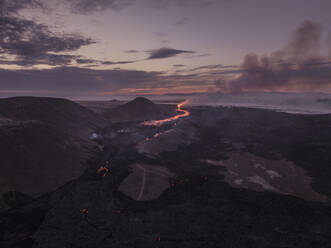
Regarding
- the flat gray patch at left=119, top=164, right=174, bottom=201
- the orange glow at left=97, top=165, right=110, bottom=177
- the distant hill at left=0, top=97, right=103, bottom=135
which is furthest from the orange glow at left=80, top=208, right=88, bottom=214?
the distant hill at left=0, top=97, right=103, bottom=135

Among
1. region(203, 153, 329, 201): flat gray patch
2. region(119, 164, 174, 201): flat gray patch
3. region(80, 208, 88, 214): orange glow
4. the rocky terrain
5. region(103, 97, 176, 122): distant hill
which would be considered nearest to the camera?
the rocky terrain

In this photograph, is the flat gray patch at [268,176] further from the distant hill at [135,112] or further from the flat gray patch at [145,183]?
the distant hill at [135,112]

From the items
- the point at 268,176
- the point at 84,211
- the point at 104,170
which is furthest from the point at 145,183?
the point at 268,176

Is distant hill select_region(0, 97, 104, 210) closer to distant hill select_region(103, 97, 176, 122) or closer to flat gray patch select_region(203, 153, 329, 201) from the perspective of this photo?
flat gray patch select_region(203, 153, 329, 201)

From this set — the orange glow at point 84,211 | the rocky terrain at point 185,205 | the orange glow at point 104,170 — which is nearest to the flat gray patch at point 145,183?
the rocky terrain at point 185,205

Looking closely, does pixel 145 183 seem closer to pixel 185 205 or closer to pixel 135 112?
pixel 185 205

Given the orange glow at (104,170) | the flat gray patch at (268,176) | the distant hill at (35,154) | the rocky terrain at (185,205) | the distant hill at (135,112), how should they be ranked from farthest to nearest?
the distant hill at (135,112) → the orange glow at (104,170) → the distant hill at (35,154) → the flat gray patch at (268,176) → the rocky terrain at (185,205)

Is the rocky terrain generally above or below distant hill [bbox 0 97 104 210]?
below

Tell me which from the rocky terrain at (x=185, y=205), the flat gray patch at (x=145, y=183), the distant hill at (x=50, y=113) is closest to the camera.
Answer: the rocky terrain at (x=185, y=205)
